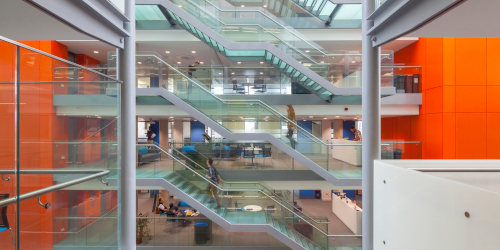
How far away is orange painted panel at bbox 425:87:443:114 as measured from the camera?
353 inches

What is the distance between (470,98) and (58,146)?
12.2 m

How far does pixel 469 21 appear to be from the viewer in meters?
2.19

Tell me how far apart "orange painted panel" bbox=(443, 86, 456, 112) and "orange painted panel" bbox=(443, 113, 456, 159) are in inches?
10.7

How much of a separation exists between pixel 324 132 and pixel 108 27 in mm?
19282

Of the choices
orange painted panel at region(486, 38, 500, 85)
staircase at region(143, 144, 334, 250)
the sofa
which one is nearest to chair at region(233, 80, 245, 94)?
staircase at region(143, 144, 334, 250)

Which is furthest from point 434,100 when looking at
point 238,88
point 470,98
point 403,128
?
point 238,88

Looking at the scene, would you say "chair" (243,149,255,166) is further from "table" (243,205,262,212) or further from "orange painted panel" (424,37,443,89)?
"orange painted panel" (424,37,443,89)

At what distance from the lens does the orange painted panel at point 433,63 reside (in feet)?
29.7

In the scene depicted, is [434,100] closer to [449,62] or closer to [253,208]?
[449,62]

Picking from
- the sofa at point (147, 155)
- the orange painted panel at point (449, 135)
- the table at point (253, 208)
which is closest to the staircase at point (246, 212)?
the table at point (253, 208)

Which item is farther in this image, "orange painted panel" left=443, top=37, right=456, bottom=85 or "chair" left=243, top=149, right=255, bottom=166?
"chair" left=243, top=149, right=255, bottom=166

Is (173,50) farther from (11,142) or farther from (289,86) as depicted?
(11,142)

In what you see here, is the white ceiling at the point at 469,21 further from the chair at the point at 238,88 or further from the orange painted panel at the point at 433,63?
the orange painted panel at the point at 433,63

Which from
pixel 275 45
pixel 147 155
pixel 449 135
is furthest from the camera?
pixel 449 135
